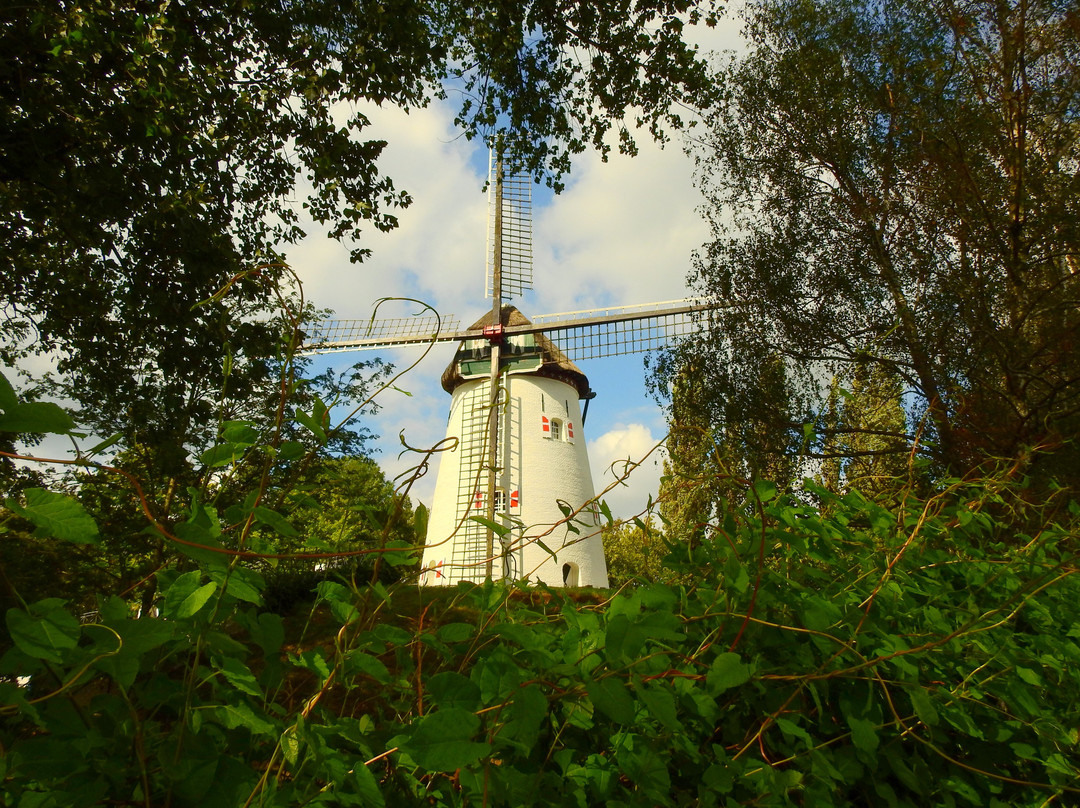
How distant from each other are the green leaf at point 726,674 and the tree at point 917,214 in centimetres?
639

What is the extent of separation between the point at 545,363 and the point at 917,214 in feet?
37.5

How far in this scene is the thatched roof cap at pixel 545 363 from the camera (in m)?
19.9

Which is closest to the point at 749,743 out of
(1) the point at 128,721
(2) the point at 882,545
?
(2) the point at 882,545

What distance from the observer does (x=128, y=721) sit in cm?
67

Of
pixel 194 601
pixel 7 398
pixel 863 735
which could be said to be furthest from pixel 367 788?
pixel 863 735

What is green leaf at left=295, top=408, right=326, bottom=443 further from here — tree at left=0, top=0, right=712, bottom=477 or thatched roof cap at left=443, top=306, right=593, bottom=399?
thatched roof cap at left=443, top=306, right=593, bottom=399

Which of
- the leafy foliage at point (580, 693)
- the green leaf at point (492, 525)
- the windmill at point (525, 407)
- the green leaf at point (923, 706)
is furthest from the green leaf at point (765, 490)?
the windmill at point (525, 407)

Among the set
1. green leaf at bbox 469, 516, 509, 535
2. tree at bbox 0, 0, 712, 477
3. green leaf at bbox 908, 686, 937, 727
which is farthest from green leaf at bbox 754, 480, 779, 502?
tree at bbox 0, 0, 712, 477

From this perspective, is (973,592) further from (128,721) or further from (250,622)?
(128,721)

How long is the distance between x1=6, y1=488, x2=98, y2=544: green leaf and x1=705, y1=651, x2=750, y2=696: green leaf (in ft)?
2.20

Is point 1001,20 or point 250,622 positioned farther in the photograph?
point 1001,20

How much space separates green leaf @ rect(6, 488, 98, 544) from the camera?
0.61 metres

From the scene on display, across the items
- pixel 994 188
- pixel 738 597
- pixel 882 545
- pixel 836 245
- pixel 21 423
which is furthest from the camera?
pixel 836 245

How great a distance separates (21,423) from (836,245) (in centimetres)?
1120
